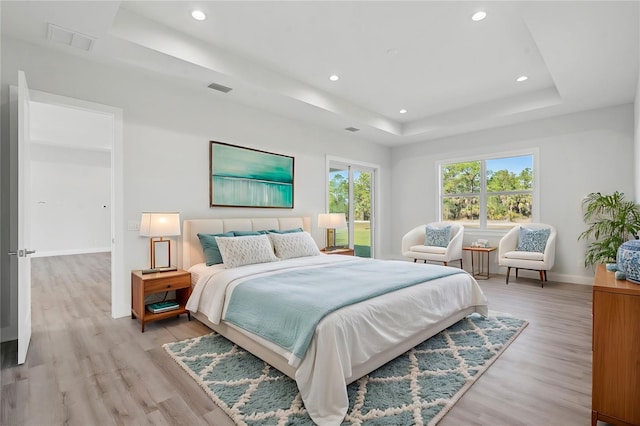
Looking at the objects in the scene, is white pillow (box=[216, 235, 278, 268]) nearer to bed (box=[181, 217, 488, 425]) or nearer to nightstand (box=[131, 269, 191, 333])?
Answer: bed (box=[181, 217, 488, 425])

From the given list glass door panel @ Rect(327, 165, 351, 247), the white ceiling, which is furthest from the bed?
glass door panel @ Rect(327, 165, 351, 247)

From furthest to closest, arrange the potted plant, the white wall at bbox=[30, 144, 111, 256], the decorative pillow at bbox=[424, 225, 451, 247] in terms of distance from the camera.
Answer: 1. the white wall at bbox=[30, 144, 111, 256]
2. the decorative pillow at bbox=[424, 225, 451, 247]
3. the potted plant

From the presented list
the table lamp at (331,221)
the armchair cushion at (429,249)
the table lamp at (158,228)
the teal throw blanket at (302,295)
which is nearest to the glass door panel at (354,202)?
the table lamp at (331,221)

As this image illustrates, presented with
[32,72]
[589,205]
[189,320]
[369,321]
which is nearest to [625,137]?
[589,205]

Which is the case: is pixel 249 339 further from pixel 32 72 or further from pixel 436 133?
pixel 436 133

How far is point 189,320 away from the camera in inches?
134

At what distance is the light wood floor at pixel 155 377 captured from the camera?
1829 millimetres

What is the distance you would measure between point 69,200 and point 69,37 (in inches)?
278

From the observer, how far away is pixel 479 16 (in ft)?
9.56

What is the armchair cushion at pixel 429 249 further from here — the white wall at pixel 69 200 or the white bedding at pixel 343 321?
the white wall at pixel 69 200

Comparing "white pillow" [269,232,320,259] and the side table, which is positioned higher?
"white pillow" [269,232,320,259]

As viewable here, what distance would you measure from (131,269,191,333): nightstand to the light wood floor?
120mm

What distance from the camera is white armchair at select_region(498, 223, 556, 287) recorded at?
187 inches

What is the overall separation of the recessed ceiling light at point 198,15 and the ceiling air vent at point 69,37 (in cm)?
89
